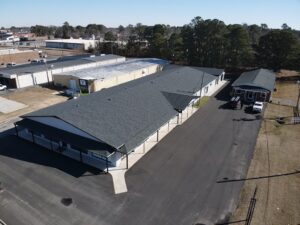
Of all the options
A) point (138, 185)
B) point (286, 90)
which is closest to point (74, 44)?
point (286, 90)

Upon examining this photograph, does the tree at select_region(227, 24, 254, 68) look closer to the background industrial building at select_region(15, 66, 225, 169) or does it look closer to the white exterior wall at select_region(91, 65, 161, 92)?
the white exterior wall at select_region(91, 65, 161, 92)

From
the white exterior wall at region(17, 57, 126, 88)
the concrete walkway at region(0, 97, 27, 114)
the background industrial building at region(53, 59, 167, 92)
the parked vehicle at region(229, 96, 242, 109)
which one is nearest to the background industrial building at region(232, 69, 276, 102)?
the parked vehicle at region(229, 96, 242, 109)

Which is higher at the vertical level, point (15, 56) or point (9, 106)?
point (15, 56)

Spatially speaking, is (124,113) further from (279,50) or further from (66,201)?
(279,50)

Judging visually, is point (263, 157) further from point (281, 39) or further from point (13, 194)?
point (281, 39)

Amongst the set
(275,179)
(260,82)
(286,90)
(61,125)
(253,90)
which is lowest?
(275,179)

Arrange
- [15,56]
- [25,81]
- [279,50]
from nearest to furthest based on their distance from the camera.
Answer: [25,81] < [279,50] < [15,56]

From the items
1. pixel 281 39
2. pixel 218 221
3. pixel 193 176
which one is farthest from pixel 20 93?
pixel 281 39
